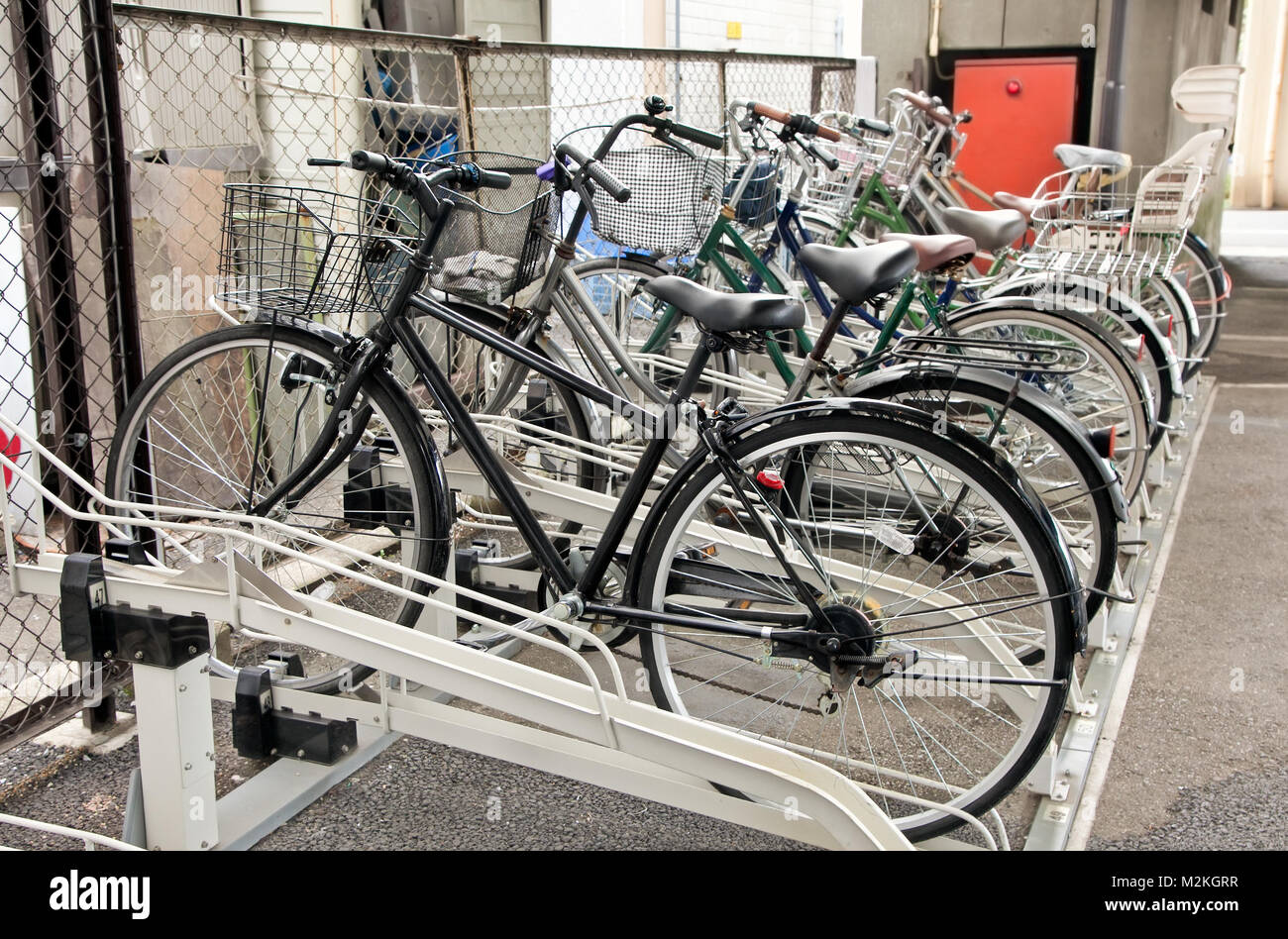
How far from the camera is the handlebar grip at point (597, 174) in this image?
3352mm

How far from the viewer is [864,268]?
2844 millimetres

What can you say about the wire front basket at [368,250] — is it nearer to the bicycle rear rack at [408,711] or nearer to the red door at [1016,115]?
the bicycle rear rack at [408,711]

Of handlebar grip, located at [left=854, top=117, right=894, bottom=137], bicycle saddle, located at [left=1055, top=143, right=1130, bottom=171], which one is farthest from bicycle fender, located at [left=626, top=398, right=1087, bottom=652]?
bicycle saddle, located at [left=1055, top=143, right=1130, bottom=171]

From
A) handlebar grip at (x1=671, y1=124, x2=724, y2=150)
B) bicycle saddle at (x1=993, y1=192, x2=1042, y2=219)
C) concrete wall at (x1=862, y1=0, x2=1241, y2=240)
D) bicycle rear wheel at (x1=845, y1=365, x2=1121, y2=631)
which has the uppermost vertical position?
concrete wall at (x1=862, y1=0, x2=1241, y2=240)

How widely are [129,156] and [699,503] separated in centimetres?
272

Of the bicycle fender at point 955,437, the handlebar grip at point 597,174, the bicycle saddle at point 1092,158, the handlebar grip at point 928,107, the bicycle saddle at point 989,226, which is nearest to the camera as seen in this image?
the bicycle fender at point 955,437

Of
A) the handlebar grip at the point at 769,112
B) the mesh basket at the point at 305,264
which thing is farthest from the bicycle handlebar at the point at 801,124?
the mesh basket at the point at 305,264

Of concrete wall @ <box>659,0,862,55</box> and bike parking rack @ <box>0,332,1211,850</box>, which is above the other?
concrete wall @ <box>659,0,862,55</box>

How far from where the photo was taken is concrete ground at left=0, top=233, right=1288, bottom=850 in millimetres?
2791

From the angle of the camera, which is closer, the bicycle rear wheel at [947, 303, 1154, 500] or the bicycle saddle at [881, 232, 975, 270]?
the bicycle saddle at [881, 232, 975, 270]

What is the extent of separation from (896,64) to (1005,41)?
818 mm

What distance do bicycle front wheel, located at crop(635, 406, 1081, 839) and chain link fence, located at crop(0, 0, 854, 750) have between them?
5.13 feet

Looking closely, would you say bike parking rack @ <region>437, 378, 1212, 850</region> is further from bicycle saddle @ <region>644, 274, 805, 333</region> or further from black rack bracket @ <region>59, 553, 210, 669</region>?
black rack bracket @ <region>59, 553, 210, 669</region>

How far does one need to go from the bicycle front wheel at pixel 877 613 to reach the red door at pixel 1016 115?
6.07 metres
